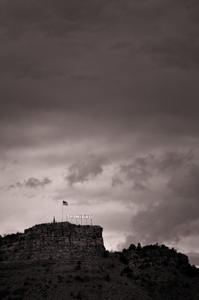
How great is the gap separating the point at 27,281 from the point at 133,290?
28.7m

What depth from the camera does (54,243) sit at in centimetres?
15550

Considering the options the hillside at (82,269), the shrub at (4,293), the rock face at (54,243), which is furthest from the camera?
the rock face at (54,243)

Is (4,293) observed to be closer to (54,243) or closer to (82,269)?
(54,243)

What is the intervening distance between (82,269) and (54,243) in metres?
12.1

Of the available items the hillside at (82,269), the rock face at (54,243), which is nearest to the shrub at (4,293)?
the hillside at (82,269)

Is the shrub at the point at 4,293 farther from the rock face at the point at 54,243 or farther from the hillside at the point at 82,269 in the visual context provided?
the rock face at the point at 54,243

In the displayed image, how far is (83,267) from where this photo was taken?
150 metres

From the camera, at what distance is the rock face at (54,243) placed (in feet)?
507

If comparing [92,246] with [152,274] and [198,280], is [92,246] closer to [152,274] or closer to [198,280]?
[152,274]

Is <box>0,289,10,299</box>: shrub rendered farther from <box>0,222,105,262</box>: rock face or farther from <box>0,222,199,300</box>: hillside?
<box>0,222,105,262</box>: rock face

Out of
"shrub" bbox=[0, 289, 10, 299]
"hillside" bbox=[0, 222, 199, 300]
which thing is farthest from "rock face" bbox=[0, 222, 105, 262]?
"shrub" bbox=[0, 289, 10, 299]

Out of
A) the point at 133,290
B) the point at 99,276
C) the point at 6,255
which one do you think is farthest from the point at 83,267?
the point at 6,255

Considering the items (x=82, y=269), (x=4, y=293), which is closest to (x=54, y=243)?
(x=82, y=269)

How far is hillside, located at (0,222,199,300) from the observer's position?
141875 millimetres
